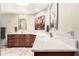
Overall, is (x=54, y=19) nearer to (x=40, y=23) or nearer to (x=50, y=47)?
(x=40, y=23)

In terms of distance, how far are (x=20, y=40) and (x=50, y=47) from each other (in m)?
0.40

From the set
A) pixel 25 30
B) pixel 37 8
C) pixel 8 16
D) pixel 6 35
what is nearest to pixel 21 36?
pixel 25 30

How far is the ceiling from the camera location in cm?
147

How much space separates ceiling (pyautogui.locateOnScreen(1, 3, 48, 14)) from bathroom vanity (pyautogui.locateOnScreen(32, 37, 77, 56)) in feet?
1.20

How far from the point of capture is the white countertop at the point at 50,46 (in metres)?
1.63

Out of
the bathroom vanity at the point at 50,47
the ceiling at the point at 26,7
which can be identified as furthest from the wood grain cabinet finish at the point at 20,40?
the ceiling at the point at 26,7

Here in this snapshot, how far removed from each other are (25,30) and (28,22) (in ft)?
0.39

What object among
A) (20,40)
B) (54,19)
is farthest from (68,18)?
(20,40)

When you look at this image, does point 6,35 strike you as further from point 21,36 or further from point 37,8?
point 37,8

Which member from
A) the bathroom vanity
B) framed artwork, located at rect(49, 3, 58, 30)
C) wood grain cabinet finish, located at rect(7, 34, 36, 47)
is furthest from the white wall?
wood grain cabinet finish, located at rect(7, 34, 36, 47)

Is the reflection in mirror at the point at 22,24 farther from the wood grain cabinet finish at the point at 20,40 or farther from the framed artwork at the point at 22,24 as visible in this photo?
the wood grain cabinet finish at the point at 20,40

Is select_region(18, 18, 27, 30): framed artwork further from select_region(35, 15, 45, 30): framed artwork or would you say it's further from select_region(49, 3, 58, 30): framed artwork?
select_region(49, 3, 58, 30): framed artwork

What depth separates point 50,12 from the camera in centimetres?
168

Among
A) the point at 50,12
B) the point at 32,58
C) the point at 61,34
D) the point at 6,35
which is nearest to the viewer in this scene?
the point at 32,58
